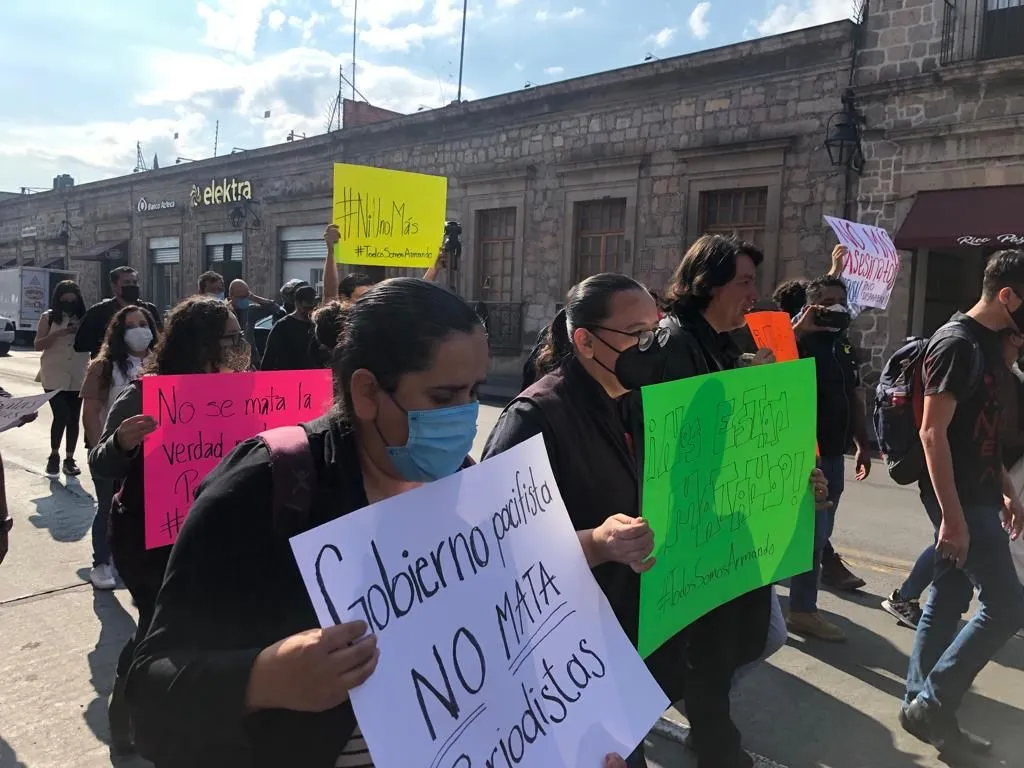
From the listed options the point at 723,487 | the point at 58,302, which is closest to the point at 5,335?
the point at 58,302

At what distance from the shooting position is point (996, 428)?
3.08m

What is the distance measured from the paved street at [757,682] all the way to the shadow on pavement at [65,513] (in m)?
0.05

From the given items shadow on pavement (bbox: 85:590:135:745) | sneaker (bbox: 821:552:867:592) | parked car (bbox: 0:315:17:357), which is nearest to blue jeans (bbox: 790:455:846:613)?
sneaker (bbox: 821:552:867:592)

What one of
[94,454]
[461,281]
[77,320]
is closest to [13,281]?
[461,281]

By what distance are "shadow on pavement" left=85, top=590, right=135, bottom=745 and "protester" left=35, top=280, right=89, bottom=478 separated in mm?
3461

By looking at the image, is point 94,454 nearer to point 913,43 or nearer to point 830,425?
point 830,425

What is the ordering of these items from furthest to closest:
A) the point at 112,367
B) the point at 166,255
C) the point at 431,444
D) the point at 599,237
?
the point at 166,255, the point at 599,237, the point at 112,367, the point at 431,444

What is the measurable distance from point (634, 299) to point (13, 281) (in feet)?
99.7

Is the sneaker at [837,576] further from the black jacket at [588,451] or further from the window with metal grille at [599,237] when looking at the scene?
the window with metal grille at [599,237]

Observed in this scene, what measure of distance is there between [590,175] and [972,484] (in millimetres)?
14369

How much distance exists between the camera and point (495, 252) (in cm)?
1905

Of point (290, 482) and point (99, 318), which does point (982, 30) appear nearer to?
point (99, 318)

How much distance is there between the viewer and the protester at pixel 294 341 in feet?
16.7

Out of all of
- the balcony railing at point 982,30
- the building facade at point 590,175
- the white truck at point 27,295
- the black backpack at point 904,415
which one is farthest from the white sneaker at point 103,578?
the white truck at point 27,295
